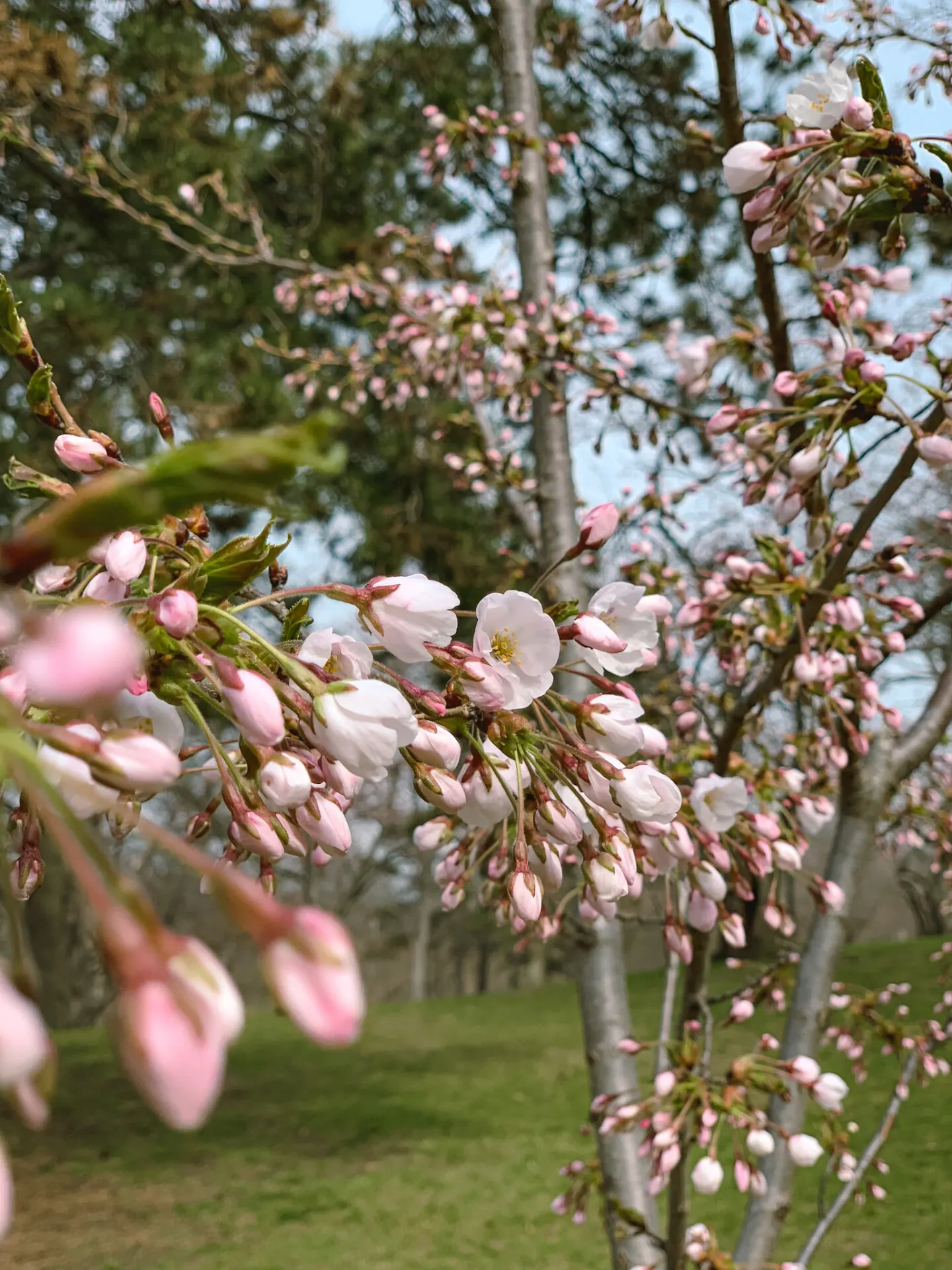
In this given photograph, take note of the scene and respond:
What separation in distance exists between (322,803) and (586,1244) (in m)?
4.78

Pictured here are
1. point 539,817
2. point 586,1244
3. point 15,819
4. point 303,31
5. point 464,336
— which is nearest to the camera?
point 15,819

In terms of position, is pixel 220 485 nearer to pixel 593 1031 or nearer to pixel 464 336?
pixel 593 1031

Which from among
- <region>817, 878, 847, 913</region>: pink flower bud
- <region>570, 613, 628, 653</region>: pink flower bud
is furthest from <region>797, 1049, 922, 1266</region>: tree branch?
<region>570, 613, 628, 653</region>: pink flower bud

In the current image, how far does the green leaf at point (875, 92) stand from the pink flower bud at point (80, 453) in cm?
89

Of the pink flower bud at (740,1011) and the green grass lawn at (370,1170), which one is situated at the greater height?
the pink flower bud at (740,1011)

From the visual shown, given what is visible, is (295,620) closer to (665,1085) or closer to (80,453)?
(80,453)

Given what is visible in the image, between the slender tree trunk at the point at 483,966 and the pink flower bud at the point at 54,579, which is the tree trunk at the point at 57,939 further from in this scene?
the slender tree trunk at the point at 483,966

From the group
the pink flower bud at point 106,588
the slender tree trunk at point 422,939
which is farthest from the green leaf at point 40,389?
the slender tree trunk at point 422,939

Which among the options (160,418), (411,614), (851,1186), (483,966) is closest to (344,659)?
(411,614)

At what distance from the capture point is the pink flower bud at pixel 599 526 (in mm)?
825

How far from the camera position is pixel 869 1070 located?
277 inches

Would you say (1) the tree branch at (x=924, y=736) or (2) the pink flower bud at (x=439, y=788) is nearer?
(2) the pink flower bud at (x=439, y=788)

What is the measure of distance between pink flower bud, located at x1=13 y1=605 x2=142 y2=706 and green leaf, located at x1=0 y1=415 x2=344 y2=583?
2 centimetres

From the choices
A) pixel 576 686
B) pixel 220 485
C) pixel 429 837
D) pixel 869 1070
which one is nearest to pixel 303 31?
pixel 576 686
